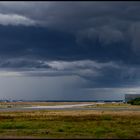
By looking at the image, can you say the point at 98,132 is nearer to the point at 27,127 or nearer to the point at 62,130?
the point at 62,130

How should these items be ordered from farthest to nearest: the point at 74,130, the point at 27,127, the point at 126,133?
1. the point at 27,127
2. the point at 74,130
3. the point at 126,133

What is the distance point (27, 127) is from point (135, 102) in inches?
4354

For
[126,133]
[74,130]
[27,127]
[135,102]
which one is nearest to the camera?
[126,133]

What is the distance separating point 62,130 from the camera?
37.3m

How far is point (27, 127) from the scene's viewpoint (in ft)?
138

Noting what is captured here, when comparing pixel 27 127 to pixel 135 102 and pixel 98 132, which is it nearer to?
pixel 98 132

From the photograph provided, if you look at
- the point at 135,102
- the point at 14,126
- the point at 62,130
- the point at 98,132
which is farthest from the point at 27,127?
the point at 135,102

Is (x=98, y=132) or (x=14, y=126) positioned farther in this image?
(x=14, y=126)

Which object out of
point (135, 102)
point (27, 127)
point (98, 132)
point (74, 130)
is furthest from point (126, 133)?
point (135, 102)

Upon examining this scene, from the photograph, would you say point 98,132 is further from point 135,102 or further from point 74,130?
point 135,102

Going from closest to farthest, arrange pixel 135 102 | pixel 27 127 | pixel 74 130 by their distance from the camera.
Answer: pixel 74 130
pixel 27 127
pixel 135 102

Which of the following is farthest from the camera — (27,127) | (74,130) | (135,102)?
(135,102)

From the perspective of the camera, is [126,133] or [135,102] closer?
[126,133]

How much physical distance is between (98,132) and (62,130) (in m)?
3.84
